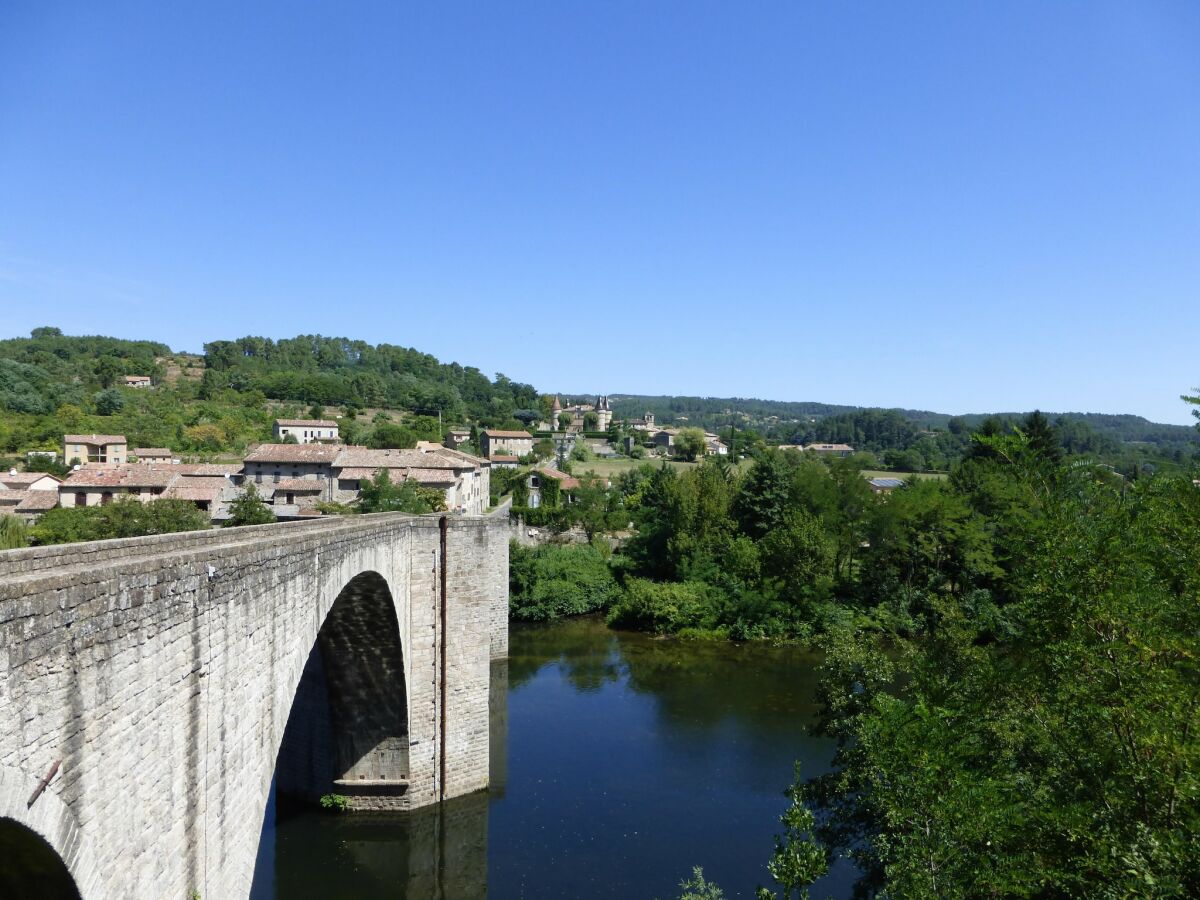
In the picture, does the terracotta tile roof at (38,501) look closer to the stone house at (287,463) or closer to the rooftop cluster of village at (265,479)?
the rooftop cluster of village at (265,479)

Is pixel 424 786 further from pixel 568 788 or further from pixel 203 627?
pixel 203 627

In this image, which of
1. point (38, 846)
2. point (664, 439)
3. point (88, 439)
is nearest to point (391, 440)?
point (88, 439)

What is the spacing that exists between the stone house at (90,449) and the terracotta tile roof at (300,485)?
19324 mm

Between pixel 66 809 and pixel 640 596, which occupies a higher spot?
pixel 66 809

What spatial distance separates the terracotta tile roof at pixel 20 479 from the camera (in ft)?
157

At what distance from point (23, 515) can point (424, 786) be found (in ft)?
111

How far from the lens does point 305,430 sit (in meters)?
74.7

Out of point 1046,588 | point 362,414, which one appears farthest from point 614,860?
point 362,414

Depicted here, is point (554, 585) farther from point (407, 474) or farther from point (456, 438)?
point (456, 438)

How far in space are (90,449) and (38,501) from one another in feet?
60.3

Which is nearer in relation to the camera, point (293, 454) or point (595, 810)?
point (595, 810)

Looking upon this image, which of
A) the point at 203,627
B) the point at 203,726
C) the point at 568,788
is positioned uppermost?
the point at 203,627

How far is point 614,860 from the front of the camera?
1653 cm

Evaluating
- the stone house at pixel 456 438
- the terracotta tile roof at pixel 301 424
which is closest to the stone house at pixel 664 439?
the stone house at pixel 456 438
